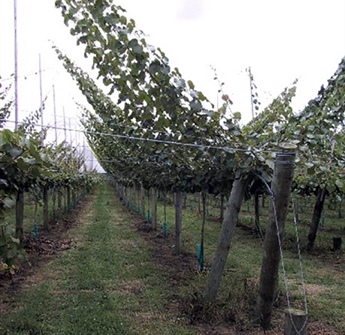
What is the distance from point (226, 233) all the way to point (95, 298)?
2056 mm

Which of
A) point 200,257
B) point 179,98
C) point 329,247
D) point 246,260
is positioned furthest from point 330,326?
point 329,247

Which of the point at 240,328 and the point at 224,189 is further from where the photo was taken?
→ the point at 224,189

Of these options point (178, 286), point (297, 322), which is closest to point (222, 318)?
point (178, 286)

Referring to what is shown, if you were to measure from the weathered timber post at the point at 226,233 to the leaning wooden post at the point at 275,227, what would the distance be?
Result: 0.83m

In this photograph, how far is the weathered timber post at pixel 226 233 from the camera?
15.7 feet

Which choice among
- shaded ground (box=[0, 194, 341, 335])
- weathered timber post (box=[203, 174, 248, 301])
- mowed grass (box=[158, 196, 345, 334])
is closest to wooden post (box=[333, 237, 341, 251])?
mowed grass (box=[158, 196, 345, 334])

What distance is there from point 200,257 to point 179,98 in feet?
13.7

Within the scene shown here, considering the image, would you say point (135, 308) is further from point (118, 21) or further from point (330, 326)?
point (118, 21)

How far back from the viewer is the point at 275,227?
3875 millimetres

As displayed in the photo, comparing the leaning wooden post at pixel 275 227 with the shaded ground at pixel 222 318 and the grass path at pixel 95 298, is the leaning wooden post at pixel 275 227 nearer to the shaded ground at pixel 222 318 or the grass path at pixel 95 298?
the shaded ground at pixel 222 318

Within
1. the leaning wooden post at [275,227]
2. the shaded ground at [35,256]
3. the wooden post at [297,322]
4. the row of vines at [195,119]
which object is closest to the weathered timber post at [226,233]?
the row of vines at [195,119]

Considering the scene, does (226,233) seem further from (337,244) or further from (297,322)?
(337,244)

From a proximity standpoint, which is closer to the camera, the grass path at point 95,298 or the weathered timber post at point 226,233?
the grass path at point 95,298

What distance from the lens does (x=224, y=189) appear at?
5.82m
